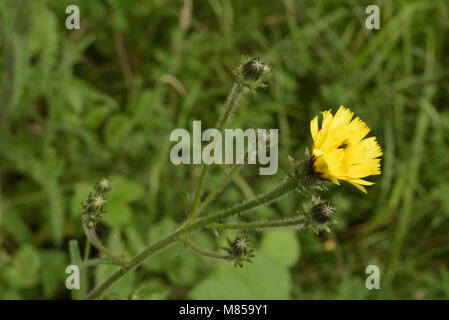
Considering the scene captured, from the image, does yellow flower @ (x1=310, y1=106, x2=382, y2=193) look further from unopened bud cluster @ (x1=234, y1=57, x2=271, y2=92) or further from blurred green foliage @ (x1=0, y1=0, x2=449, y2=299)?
blurred green foliage @ (x1=0, y1=0, x2=449, y2=299)

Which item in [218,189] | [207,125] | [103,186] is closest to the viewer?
[218,189]

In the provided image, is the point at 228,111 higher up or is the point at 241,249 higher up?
the point at 228,111

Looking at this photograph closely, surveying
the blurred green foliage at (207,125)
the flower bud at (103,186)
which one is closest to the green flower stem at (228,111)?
the flower bud at (103,186)

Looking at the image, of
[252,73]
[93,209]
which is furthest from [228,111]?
[93,209]
